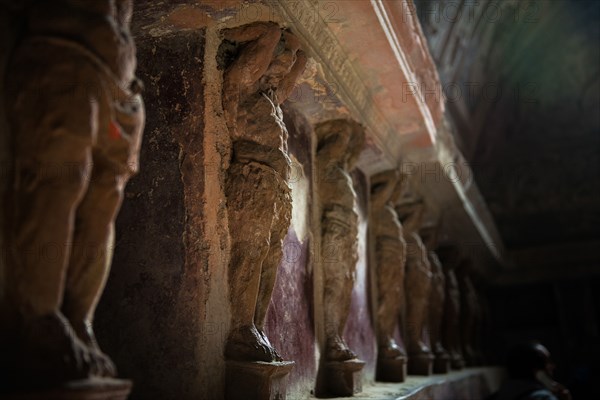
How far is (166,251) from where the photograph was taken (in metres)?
2.84

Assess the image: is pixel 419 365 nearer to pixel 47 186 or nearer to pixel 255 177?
pixel 255 177

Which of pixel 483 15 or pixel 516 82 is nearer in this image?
Result: pixel 483 15

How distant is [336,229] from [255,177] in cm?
132

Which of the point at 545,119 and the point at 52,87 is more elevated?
the point at 545,119

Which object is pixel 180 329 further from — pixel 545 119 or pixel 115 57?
pixel 545 119

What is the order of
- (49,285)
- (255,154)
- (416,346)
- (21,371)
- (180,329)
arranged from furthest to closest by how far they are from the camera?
(416,346) < (255,154) < (180,329) < (49,285) < (21,371)

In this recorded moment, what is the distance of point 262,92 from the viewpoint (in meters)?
3.15

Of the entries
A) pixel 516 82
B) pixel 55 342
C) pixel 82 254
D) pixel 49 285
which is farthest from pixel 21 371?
pixel 516 82

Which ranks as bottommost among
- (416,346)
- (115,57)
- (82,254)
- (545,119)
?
(416,346)

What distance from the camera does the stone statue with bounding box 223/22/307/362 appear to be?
112 inches

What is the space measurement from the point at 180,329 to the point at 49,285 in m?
0.97

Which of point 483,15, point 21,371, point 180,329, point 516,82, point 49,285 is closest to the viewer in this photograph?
point 21,371

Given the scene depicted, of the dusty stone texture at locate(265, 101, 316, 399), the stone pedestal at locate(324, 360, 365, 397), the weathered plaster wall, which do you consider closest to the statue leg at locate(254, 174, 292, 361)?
the dusty stone texture at locate(265, 101, 316, 399)

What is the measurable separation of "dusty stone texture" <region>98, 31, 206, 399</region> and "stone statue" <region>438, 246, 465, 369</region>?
Answer: 18.8 ft
